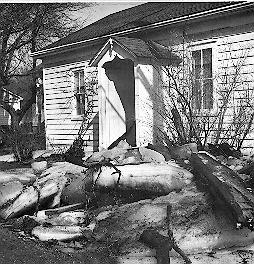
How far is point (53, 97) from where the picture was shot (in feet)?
51.7

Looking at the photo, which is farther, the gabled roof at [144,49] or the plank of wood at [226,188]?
the gabled roof at [144,49]

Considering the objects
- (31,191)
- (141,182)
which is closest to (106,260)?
(141,182)

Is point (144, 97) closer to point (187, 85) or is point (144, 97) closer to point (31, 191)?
point (187, 85)

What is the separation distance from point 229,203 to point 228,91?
5.06 meters

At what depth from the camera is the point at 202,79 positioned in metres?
9.57

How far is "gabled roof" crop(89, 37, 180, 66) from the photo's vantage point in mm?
10467

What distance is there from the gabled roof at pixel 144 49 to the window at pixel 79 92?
10.5 ft

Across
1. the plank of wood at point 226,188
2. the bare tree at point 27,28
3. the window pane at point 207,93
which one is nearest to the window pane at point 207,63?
the window pane at point 207,93

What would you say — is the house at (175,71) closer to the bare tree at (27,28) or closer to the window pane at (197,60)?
the window pane at (197,60)

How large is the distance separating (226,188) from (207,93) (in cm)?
503

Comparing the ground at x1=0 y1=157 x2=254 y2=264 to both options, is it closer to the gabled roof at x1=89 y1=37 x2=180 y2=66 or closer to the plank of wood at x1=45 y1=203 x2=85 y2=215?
the plank of wood at x1=45 y1=203 x2=85 y2=215

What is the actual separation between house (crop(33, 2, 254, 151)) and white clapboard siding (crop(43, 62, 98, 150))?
644 millimetres

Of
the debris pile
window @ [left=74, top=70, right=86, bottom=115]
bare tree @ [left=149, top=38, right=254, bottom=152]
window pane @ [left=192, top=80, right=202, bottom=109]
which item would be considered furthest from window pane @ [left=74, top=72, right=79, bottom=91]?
the debris pile

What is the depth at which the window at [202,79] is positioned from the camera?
959cm
